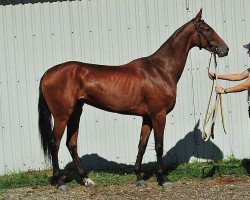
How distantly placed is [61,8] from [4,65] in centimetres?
137

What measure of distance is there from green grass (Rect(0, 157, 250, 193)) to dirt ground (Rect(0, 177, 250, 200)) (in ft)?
0.84

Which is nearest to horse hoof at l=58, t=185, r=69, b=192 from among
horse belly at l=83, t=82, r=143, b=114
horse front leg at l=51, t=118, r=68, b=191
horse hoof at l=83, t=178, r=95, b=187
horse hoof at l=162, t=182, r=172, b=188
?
horse front leg at l=51, t=118, r=68, b=191

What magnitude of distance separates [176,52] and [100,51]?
1844 millimetres

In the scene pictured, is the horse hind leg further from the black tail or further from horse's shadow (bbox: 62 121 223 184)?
horse's shadow (bbox: 62 121 223 184)

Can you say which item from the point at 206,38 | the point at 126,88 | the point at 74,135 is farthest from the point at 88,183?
the point at 206,38

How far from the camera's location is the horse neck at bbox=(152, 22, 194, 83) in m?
8.49

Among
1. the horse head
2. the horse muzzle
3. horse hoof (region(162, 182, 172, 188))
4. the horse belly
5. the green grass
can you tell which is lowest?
the green grass

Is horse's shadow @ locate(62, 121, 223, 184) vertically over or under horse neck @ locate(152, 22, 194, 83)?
under

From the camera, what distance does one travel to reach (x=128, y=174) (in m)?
9.23

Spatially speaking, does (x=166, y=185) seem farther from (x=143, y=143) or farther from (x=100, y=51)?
(x=100, y=51)

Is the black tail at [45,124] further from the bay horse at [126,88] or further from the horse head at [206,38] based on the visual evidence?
the horse head at [206,38]

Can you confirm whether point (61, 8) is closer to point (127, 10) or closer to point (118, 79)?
point (127, 10)

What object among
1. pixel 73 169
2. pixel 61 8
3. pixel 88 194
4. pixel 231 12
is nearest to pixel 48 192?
pixel 88 194

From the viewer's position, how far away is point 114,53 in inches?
391
